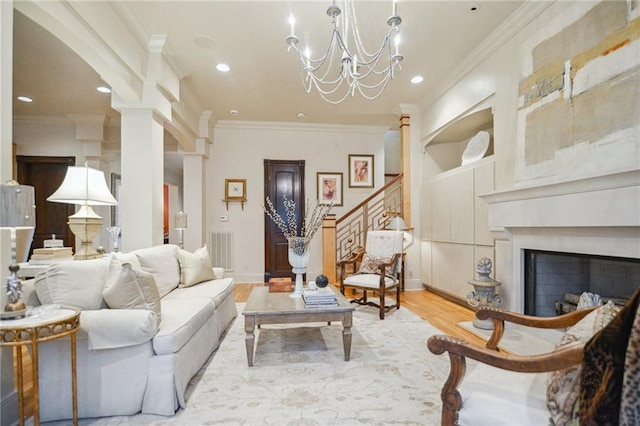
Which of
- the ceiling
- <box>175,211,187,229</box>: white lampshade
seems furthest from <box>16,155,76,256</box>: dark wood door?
<box>175,211,187,229</box>: white lampshade

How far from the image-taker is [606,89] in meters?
2.17

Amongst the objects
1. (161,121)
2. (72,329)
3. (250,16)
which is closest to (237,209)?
(161,121)

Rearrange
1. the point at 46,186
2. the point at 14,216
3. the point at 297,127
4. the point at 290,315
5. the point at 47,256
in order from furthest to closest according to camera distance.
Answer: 1. the point at 297,127
2. the point at 46,186
3. the point at 47,256
4. the point at 290,315
5. the point at 14,216

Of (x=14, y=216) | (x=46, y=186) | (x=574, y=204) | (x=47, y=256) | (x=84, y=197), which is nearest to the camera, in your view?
(x=14, y=216)

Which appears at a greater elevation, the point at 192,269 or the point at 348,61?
the point at 348,61

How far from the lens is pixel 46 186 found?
572 cm

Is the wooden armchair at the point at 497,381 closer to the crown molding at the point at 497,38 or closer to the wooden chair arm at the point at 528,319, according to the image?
the wooden chair arm at the point at 528,319

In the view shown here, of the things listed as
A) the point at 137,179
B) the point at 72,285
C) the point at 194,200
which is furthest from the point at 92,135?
the point at 72,285

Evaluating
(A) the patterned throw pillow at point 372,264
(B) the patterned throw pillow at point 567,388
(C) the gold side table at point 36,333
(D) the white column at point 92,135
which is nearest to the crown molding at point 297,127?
(D) the white column at point 92,135

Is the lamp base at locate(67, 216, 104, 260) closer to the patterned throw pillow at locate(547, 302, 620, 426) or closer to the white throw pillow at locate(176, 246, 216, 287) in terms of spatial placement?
the white throw pillow at locate(176, 246, 216, 287)

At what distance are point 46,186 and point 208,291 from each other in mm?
5071

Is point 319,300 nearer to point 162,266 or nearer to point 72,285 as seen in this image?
point 162,266

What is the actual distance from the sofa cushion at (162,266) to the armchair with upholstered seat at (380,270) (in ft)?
6.63

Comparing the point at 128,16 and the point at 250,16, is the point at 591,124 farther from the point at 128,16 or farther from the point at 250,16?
the point at 128,16
